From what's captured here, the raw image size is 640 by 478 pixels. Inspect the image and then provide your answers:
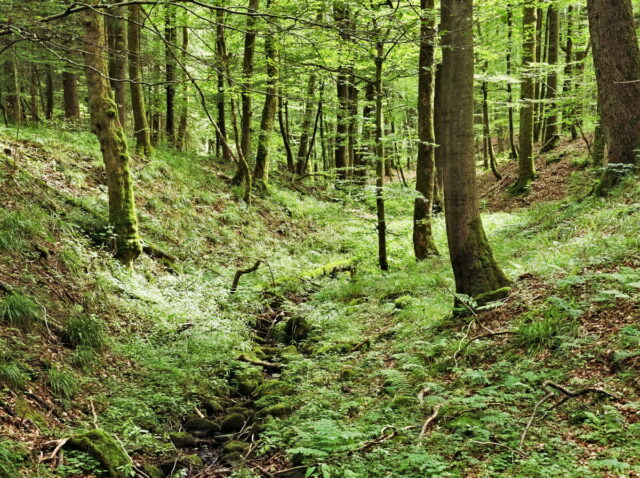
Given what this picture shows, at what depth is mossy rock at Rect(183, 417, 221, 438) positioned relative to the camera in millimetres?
5863

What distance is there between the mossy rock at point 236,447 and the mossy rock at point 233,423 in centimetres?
53

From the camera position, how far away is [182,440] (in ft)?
18.2

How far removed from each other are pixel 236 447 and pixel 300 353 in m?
2.84

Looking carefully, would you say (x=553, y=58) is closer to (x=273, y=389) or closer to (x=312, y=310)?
(x=312, y=310)

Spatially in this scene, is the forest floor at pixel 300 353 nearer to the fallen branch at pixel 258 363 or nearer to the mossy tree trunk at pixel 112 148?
the fallen branch at pixel 258 363

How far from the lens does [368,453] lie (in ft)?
14.1

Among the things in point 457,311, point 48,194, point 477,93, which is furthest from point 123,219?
point 477,93

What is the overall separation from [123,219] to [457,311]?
6416 mm

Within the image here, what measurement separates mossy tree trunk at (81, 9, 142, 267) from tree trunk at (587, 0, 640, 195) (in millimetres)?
9223

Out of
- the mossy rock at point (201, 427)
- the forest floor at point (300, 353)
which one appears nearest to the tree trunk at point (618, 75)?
the forest floor at point (300, 353)

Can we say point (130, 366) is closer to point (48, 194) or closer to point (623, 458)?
point (48, 194)

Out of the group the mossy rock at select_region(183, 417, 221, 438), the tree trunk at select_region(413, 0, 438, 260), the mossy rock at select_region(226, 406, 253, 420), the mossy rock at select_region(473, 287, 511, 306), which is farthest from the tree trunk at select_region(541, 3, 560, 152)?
the mossy rock at select_region(183, 417, 221, 438)

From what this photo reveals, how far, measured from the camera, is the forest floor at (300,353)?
4.14 m

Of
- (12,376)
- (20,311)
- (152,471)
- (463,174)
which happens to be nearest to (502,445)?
(152,471)
